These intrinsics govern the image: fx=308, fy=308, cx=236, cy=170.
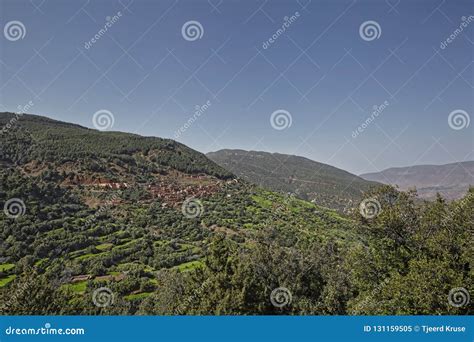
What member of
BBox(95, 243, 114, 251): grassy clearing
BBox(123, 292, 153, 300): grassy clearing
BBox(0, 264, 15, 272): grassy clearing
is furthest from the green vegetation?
BBox(95, 243, 114, 251): grassy clearing

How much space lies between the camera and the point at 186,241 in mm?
66250

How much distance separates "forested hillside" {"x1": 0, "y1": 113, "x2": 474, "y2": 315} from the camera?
46.5 feet

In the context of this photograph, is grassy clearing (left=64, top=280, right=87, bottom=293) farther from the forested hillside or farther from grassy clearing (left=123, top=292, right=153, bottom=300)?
grassy clearing (left=123, top=292, right=153, bottom=300)

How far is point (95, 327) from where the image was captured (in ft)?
22.1

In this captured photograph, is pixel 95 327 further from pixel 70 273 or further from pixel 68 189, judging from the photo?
pixel 68 189

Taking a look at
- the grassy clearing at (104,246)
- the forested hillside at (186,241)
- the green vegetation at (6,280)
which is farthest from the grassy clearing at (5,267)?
the grassy clearing at (104,246)

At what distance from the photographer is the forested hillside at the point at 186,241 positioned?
14188mm

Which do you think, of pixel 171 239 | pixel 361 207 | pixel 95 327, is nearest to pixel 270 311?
pixel 361 207

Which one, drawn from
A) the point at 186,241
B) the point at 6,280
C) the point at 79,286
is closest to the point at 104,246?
the point at 186,241

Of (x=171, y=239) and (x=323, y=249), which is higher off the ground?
(x=323, y=249)

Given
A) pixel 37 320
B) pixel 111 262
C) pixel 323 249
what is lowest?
pixel 111 262

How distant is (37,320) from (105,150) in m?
121

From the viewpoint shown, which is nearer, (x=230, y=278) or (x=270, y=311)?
(x=230, y=278)

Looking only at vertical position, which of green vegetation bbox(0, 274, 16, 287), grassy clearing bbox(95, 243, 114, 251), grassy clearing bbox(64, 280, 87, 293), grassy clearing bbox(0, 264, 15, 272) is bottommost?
grassy clearing bbox(0, 264, 15, 272)
